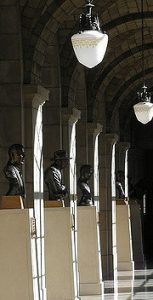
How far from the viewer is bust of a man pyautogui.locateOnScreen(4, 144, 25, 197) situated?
12977 millimetres

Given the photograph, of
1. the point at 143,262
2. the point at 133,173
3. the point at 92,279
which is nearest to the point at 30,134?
the point at 92,279

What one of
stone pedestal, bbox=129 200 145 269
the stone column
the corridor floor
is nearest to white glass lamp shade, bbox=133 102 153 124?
the stone column

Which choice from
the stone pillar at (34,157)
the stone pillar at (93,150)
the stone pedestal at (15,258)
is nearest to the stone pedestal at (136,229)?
the stone pillar at (93,150)

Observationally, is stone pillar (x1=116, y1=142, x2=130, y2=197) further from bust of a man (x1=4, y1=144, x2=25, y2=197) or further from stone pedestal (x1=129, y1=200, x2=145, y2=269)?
bust of a man (x1=4, y1=144, x2=25, y2=197)

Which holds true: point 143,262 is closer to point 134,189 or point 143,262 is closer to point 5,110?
point 134,189

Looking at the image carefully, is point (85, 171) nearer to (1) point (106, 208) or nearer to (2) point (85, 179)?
(2) point (85, 179)

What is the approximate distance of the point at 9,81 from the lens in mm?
14430

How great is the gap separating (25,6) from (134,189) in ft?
69.3

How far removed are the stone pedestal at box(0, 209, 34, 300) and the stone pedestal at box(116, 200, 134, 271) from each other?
52.7ft

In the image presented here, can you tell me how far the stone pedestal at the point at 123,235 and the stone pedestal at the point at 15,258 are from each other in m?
16.1

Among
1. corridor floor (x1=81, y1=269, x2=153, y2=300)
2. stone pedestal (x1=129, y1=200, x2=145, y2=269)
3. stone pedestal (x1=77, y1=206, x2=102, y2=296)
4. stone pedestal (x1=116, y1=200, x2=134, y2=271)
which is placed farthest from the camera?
stone pedestal (x1=129, y1=200, x2=145, y2=269)

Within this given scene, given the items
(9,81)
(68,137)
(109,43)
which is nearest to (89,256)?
(68,137)

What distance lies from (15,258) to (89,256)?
8.15 meters

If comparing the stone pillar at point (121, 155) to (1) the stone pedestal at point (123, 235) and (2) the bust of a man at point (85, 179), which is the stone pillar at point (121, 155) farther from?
(2) the bust of a man at point (85, 179)
